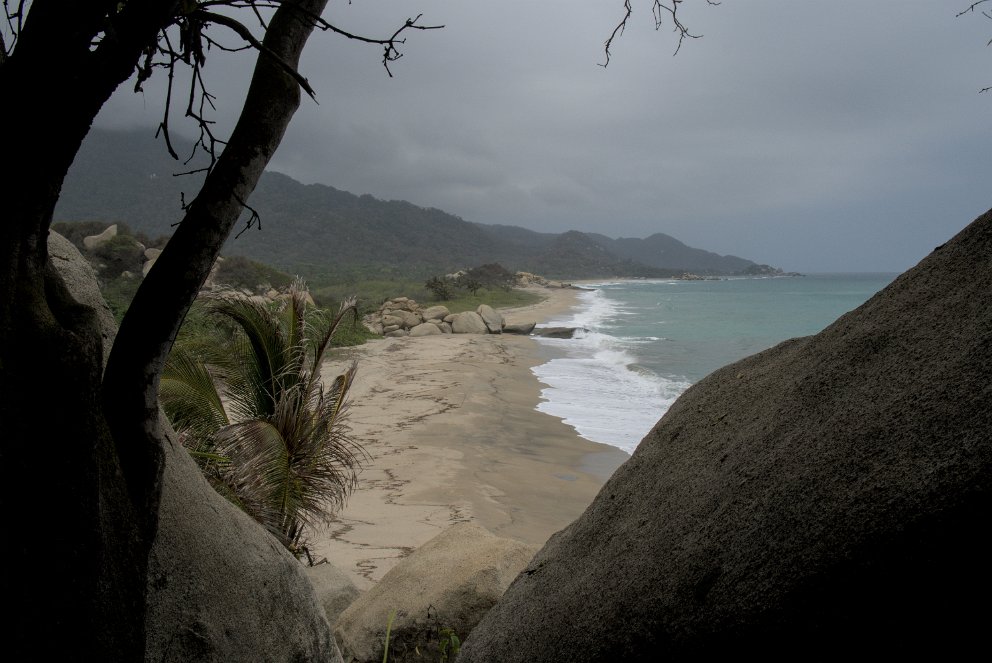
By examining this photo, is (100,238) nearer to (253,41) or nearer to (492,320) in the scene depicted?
(492,320)

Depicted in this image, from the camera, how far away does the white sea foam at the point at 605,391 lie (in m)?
14.1

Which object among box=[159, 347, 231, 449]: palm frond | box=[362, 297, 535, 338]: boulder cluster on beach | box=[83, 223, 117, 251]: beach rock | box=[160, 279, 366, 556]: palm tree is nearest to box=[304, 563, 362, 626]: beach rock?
box=[160, 279, 366, 556]: palm tree

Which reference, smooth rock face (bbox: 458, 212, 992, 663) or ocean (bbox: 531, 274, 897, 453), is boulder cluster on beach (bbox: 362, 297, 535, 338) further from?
smooth rock face (bbox: 458, 212, 992, 663)

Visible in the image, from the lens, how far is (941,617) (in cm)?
163

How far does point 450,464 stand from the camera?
11.2m

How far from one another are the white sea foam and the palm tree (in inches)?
289

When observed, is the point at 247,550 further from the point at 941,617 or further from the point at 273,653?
the point at 941,617

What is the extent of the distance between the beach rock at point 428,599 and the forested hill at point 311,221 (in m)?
80.2

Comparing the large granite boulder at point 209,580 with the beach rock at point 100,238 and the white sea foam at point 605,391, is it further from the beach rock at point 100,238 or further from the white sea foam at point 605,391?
the beach rock at point 100,238

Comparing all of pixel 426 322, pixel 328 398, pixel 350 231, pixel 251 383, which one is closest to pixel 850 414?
pixel 328 398

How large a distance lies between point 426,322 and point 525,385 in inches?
542

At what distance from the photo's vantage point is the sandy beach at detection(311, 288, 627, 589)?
322 inches

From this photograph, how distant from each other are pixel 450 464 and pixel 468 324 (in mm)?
21247

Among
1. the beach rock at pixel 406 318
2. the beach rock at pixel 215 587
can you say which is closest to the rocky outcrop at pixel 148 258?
the beach rock at pixel 406 318
